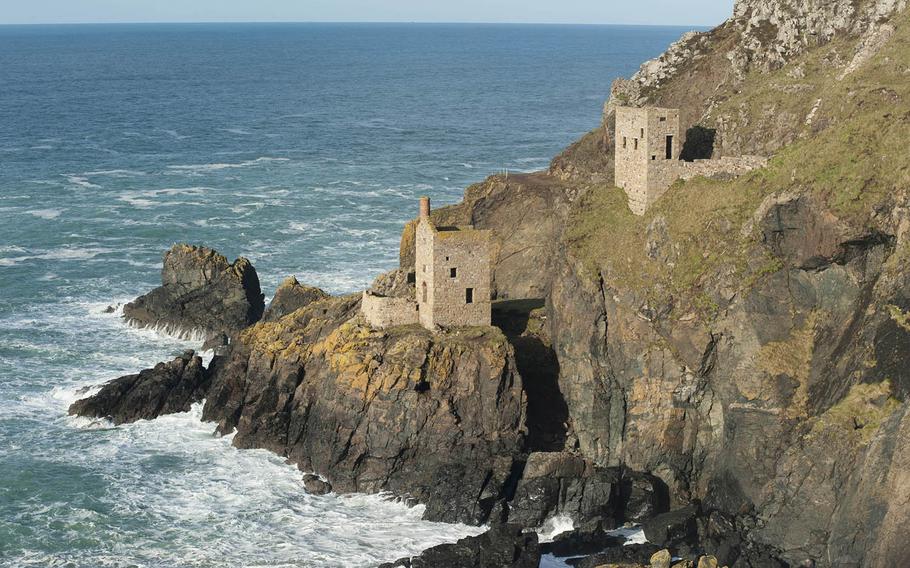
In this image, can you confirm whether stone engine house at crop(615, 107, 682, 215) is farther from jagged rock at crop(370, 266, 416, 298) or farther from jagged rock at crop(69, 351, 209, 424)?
jagged rock at crop(69, 351, 209, 424)

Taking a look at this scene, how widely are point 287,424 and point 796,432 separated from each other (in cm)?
2665

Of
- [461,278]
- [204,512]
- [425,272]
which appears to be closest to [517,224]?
[425,272]

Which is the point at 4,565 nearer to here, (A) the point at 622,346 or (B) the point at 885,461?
(A) the point at 622,346

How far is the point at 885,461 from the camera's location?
5778 centimetres

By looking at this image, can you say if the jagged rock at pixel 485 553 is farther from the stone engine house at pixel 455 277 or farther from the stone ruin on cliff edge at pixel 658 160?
the stone ruin on cliff edge at pixel 658 160

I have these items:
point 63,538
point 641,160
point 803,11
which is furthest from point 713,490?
point 803,11

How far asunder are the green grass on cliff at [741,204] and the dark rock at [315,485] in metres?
17.5

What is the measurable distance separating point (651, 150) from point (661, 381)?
45.0ft

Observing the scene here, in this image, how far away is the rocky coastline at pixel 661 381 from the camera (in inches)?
2432

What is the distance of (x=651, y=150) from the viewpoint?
251 ft

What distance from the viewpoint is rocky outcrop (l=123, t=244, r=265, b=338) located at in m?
95.1

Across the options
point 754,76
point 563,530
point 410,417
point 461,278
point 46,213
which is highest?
point 754,76

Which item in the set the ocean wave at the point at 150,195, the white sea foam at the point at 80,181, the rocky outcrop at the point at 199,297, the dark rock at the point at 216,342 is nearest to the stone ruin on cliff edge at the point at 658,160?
the dark rock at the point at 216,342

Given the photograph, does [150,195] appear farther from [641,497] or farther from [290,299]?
[641,497]
